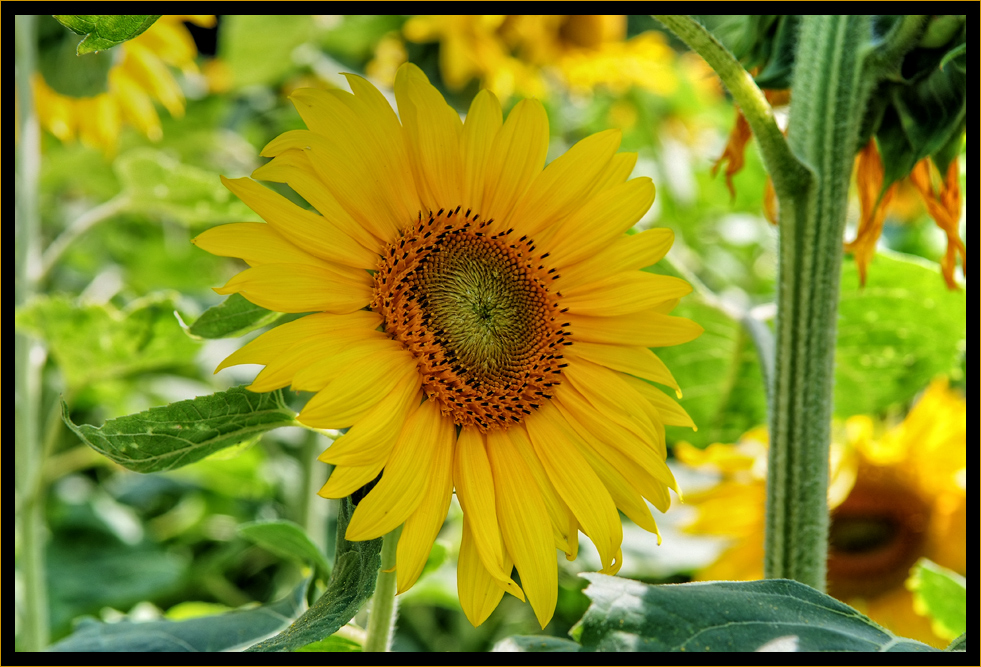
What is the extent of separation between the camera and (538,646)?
64 cm

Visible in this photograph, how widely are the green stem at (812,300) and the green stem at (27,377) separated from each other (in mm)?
800

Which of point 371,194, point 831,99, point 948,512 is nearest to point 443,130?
point 371,194

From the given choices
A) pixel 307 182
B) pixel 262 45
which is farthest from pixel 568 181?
pixel 262 45

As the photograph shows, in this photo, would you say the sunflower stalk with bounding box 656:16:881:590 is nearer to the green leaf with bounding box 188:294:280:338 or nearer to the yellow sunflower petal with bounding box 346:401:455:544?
the yellow sunflower petal with bounding box 346:401:455:544

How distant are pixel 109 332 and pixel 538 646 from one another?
0.70 metres

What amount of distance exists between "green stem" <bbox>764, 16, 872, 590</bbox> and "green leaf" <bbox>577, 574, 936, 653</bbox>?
17 centimetres

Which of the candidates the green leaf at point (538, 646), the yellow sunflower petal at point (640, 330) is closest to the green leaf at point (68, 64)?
the yellow sunflower petal at point (640, 330)

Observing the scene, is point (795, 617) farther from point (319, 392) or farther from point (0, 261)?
point (0, 261)

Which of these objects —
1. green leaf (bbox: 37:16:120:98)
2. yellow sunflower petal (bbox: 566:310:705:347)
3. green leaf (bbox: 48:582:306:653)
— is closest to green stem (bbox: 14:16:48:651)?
green leaf (bbox: 37:16:120:98)

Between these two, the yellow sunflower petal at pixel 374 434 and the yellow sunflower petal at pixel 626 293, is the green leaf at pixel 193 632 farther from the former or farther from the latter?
the yellow sunflower petal at pixel 626 293

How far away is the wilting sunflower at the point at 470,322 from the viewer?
60 centimetres

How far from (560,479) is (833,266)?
1.10 feet

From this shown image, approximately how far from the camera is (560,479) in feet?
2.15

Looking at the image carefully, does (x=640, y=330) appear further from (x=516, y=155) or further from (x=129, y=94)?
(x=129, y=94)
